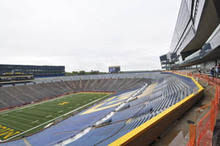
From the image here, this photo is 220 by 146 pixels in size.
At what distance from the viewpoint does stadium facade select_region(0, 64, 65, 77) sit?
165 feet

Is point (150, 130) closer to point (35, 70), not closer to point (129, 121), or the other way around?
point (129, 121)

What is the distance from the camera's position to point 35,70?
6194 centimetres

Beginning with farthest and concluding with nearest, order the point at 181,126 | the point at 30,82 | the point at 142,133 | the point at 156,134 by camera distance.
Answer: the point at 30,82, the point at 181,126, the point at 156,134, the point at 142,133

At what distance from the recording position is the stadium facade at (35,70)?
5021 centimetres

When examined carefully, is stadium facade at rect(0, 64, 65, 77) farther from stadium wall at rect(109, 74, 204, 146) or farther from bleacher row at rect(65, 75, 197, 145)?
stadium wall at rect(109, 74, 204, 146)

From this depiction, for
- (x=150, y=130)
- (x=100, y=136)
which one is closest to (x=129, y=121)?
(x=100, y=136)

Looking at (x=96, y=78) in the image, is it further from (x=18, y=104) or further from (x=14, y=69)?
(x=14, y=69)

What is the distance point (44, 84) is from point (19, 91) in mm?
10383

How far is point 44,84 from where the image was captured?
48.5 metres

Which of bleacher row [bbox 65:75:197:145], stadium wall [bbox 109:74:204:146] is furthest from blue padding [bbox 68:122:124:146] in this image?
stadium wall [bbox 109:74:204:146]

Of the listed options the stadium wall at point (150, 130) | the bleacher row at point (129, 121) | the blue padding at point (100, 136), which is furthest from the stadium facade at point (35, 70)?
the stadium wall at point (150, 130)

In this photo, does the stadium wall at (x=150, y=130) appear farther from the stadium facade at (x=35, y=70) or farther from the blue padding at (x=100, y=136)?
the stadium facade at (x=35, y=70)

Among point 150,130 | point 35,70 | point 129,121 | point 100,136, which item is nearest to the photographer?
point 150,130

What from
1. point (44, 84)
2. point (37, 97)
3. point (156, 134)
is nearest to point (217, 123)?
point (156, 134)
